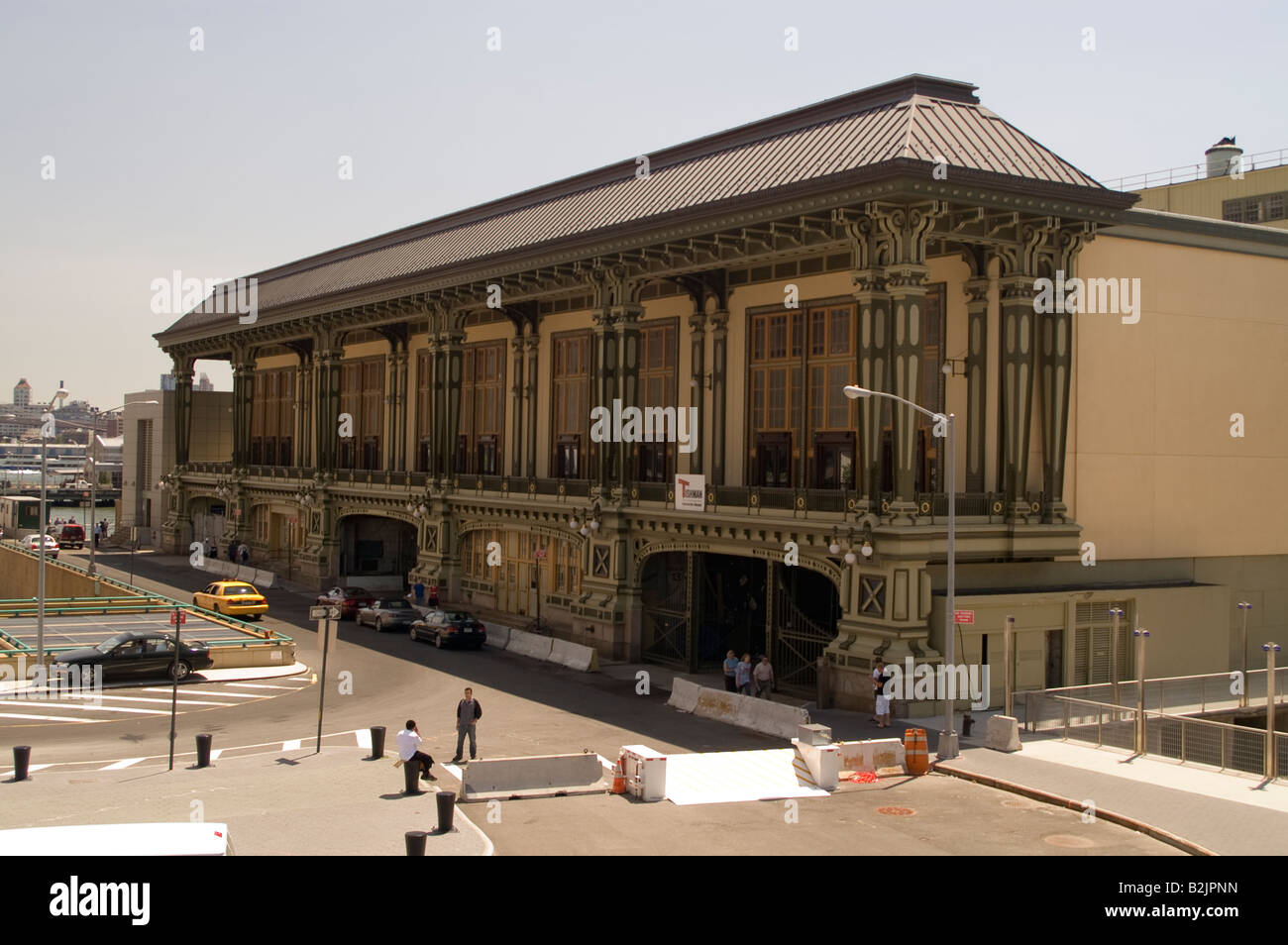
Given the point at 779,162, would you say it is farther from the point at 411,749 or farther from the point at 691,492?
the point at 411,749

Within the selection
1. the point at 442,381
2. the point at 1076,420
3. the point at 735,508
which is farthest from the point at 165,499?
the point at 1076,420

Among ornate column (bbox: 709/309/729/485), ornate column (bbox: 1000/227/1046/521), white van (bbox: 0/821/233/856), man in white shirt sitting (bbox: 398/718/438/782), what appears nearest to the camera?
white van (bbox: 0/821/233/856)

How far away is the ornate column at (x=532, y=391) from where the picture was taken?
5119 centimetres

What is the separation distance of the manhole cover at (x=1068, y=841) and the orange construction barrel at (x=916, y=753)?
515 cm

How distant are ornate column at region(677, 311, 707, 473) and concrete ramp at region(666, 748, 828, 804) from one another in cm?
1637

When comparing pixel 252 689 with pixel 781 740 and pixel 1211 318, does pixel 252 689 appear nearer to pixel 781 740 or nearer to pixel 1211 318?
pixel 781 740

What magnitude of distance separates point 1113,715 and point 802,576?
12.1 m

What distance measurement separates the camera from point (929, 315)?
3659 cm

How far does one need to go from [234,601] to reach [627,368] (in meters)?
20.1

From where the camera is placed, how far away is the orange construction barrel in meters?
25.9

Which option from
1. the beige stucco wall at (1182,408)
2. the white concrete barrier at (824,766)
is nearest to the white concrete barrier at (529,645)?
the beige stucco wall at (1182,408)

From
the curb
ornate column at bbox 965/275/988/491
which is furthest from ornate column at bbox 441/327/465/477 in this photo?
the curb

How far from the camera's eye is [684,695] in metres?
34.3

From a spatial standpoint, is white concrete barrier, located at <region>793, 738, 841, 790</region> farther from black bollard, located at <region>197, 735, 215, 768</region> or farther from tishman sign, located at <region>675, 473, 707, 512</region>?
tishman sign, located at <region>675, 473, 707, 512</region>
